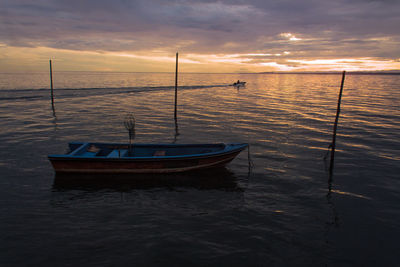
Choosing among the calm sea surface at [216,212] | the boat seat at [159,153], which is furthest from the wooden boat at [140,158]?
the calm sea surface at [216,212]

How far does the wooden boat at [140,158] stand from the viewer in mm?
12828

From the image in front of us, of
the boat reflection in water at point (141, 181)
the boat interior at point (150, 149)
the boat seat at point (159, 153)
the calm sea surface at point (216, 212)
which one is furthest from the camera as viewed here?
the boat interior at point (150, 149)

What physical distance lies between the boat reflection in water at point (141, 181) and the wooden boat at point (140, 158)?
0.30m

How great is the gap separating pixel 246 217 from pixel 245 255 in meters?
2.17

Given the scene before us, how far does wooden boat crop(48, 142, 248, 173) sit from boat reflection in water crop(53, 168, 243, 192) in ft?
1.00

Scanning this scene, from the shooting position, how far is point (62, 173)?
1311cm

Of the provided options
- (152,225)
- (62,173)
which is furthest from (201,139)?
(152,225)

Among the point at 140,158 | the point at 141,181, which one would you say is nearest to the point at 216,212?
the point at 141,181

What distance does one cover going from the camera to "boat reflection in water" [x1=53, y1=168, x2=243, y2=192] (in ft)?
40.4

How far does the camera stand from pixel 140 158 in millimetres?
12930

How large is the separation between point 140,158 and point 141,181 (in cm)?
122

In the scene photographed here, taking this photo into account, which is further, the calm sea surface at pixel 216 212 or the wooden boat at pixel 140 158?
the wooden boat at pixel 140 158

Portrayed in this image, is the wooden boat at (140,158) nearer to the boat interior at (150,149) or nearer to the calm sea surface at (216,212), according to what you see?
the boat interior at (150,149)

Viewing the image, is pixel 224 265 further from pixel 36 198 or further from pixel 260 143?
pixel 260 143
